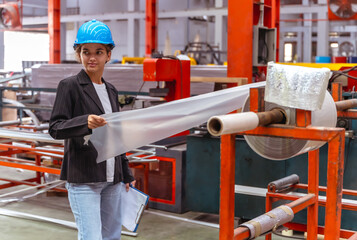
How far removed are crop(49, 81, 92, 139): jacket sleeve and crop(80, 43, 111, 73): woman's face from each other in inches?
5.6

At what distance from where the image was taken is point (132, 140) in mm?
2645

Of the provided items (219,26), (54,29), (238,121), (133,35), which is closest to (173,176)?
(238,121)

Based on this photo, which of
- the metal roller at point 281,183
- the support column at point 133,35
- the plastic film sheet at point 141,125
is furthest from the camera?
the support column at point 133,35

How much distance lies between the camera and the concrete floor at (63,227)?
175 inches

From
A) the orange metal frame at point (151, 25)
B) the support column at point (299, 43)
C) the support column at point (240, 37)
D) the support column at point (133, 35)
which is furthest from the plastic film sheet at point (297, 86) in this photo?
the support column at point (133, 35)

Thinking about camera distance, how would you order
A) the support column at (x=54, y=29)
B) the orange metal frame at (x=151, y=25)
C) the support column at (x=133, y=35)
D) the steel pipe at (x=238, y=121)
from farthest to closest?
the support column at (x=133, y=35) → the orange metal frame at (x=151, y=25) → the support column at (x=54, y=29) → the steel pipe at (x=238, y=121)

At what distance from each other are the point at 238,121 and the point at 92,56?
36.4 inches

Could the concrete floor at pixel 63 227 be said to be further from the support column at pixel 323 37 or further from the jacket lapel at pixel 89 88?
the support column at pixel 323 37

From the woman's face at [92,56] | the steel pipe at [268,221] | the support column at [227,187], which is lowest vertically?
the steel pipe at [268,221]

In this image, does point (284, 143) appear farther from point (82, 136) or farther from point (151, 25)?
point (151, 25)

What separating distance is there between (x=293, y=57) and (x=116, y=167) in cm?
1929

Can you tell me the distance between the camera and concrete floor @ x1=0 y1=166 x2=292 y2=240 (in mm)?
4457

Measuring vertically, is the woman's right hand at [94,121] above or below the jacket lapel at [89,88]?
below

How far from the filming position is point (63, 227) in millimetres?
4688
